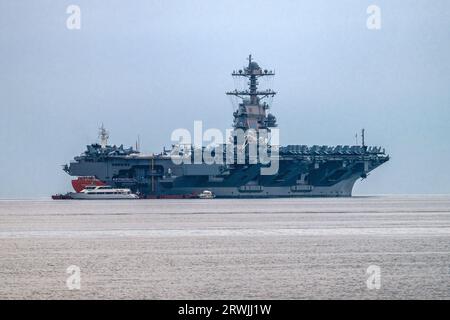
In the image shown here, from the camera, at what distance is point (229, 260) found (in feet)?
109

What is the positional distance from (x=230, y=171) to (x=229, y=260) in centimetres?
8265

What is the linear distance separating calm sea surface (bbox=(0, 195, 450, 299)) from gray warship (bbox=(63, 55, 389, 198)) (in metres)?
60.0

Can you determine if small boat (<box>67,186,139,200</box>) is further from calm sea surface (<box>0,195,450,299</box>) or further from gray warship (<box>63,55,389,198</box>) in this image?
calm sea surface (<box>0,195,450,299</box>)

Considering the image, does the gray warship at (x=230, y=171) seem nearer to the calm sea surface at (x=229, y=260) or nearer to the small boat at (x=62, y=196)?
the small boat at (x=62, y=196)

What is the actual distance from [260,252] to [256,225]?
60.7 feet

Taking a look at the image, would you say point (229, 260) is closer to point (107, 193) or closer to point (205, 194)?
point (107, 193)

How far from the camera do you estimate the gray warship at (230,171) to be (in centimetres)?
11512

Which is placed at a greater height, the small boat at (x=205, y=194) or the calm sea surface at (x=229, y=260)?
the calm sea surface at (x=229, y=260)

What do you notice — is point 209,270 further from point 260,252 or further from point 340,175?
point 340,175

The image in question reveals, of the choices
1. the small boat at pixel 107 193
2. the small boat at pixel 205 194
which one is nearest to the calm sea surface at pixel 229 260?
the small boat at pixel 107 193

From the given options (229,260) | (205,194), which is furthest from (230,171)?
(229,260)

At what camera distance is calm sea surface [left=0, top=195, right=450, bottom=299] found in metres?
25.3

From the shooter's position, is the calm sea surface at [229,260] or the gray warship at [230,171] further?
the gray warship at [230,171]

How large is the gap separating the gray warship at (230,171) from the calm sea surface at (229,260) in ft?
197
